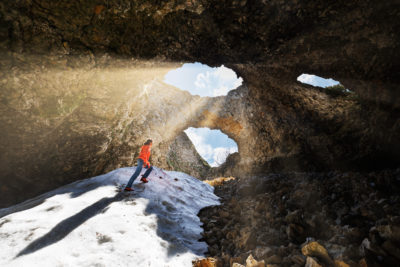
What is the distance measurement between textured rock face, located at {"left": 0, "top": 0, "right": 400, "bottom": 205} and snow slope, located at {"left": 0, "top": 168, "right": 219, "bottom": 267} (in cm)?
280

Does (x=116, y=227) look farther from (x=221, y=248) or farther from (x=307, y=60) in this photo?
(x=307, y=60)

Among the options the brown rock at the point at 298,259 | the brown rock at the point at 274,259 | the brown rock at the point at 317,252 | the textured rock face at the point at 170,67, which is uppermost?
the textured rock face at the point at 170,67

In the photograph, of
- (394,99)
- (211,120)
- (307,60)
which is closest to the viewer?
(394,99)

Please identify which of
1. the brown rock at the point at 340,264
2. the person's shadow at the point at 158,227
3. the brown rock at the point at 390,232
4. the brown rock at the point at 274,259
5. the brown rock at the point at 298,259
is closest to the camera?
the brown rock at the point at 340,264

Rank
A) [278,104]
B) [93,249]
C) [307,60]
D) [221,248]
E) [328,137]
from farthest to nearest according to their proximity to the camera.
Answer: [278,104] → [328,137] → [307,60] → [221,248] → [93,249]

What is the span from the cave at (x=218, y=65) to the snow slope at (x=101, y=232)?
835 millimetres

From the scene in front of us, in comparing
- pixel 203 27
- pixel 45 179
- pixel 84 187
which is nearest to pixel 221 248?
pixel 84 187

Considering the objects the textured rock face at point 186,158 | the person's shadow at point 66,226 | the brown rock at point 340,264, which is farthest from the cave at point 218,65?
the textured rock face at point 186,158

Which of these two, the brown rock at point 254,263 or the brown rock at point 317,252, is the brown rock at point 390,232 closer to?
the brown rock at point 317,252

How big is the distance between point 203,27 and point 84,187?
622 cm

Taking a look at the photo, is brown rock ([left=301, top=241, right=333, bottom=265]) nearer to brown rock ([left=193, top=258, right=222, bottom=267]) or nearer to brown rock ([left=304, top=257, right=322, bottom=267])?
brown rock ([left=304, top=257, right=322, bottom=267])

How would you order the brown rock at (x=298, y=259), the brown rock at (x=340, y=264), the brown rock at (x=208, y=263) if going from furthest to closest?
the brown rock at (x=208, y=263), the brown rock at (x=298, y=259), the brown rock at (x=340, y=264)

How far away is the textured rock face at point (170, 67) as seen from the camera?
14.3ft

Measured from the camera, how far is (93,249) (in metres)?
2.87
